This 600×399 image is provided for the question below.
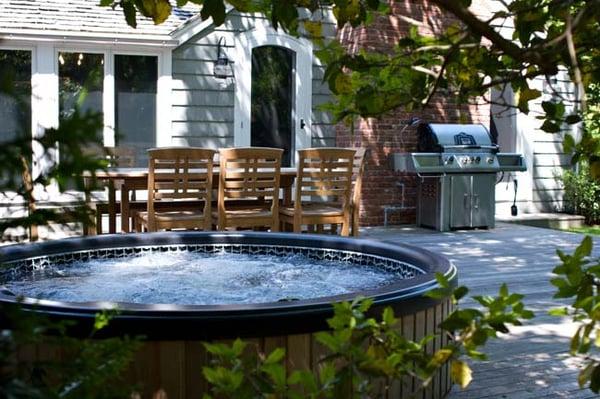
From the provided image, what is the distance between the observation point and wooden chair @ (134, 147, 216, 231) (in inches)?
249

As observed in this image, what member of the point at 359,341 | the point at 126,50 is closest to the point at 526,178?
the point at 126,50

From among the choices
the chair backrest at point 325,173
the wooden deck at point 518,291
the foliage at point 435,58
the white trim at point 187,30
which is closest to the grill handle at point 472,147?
the wooden deck at point 518,291

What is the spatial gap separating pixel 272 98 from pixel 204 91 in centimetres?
96

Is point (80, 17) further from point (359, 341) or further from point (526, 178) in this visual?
point (359, 341)

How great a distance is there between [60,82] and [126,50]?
0.89 metres

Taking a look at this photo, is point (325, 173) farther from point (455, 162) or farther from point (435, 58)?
point (435, 58)

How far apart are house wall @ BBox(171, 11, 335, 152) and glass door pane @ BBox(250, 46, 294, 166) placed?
339 mm

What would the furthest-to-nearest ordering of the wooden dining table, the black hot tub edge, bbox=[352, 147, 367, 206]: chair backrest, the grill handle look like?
1. the grill handle
2. bbox=[352, 147, 367, 206]: chair backrest
3. the wooden dining table
4. the black hot tub edge

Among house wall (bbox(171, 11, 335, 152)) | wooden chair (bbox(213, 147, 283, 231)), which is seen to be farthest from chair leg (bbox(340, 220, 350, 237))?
house wall (bbox(171, 11, 335, 152))

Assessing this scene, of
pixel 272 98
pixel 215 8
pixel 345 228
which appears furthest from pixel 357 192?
pixel 215 8

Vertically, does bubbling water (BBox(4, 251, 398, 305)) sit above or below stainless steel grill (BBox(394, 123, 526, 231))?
below

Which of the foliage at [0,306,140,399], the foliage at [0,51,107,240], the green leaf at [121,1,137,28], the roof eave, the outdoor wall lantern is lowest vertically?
the foliage at [0,306,140,399]

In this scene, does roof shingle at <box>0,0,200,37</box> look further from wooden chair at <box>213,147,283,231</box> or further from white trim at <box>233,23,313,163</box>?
wooden chair at <box>213,147,283,231</box>

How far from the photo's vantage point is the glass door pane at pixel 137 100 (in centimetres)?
935
